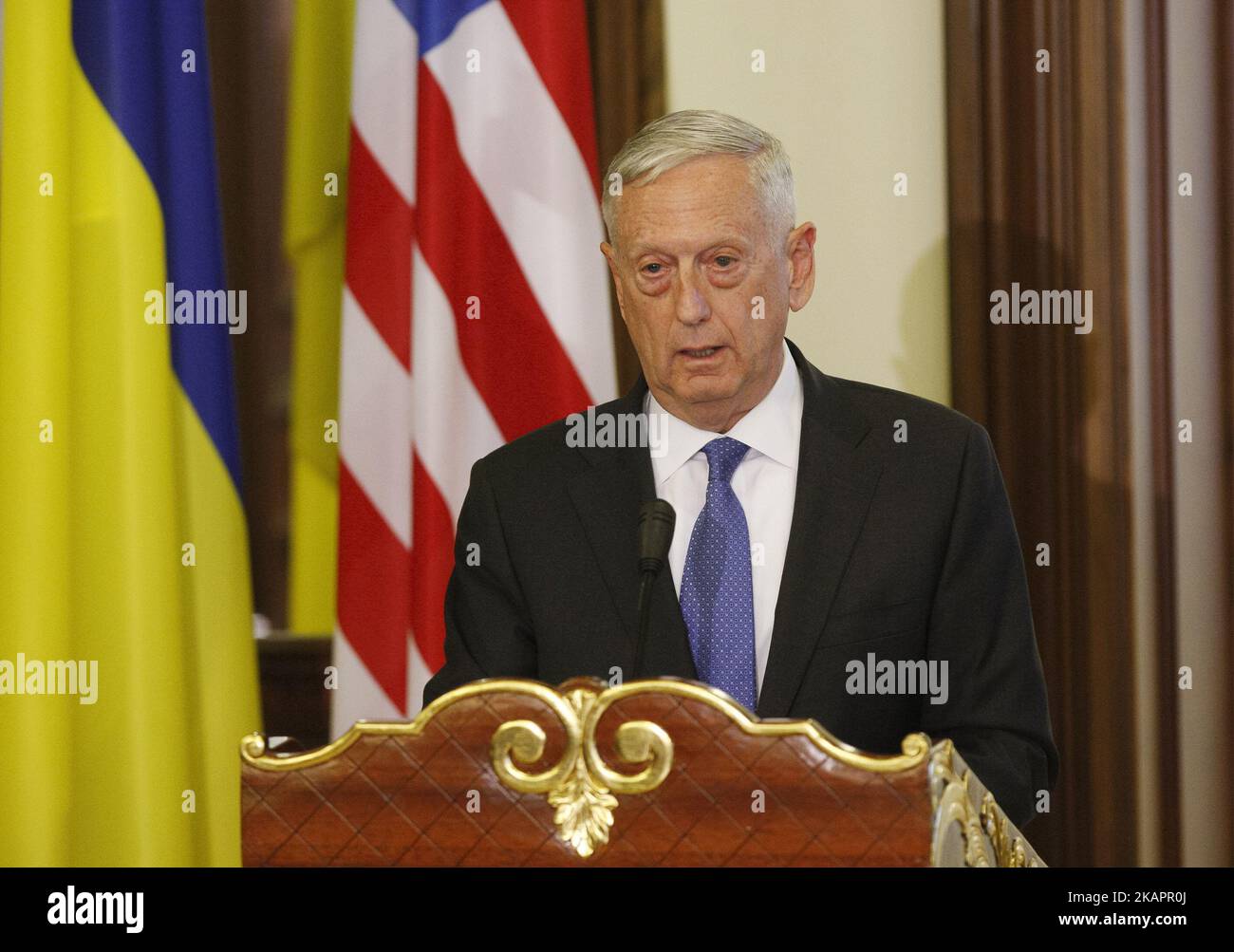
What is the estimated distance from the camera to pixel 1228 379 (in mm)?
2680

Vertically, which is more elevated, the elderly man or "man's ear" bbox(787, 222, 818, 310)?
"man's ear" bbox(787, 222, 818, 310)

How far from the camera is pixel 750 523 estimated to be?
1999 millimetres

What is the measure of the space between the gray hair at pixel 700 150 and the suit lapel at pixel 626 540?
33cm

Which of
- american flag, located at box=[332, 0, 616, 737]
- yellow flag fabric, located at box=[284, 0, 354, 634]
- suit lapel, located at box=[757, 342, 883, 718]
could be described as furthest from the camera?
yellow flag fabric, located at box=[284, 0, 354, 634]

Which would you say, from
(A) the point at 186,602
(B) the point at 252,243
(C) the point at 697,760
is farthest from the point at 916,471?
(B) the point at 252,243

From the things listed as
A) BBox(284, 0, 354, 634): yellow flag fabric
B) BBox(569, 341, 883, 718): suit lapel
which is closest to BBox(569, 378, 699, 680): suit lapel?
BBox(569, 341, 883, 718): suit lapel

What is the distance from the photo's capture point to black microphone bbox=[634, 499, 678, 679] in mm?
1413

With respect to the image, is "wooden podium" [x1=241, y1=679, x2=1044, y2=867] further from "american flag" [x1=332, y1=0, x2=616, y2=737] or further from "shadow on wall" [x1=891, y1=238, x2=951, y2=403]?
"shadow on wall" [x1=891, y1=238, x2=951, y2=403]

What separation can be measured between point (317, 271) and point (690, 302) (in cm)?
127

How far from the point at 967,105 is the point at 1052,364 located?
1.78 ft

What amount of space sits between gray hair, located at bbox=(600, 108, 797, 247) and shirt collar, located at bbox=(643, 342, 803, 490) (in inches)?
9.4

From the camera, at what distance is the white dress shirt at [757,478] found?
1.95 meters

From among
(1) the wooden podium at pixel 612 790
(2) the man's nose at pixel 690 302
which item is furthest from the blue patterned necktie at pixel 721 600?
(1) the wooden podium at pixel 612 790

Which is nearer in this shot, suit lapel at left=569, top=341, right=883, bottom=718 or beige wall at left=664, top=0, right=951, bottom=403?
suit lapel at left=569, top=341, right=883, bottom=718
